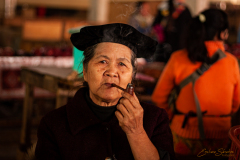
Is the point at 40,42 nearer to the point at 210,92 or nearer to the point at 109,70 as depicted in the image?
the point at 210,92

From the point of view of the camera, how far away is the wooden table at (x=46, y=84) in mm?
2979

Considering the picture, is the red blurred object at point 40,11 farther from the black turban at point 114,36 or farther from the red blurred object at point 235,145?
the red blurred object at point 235,145

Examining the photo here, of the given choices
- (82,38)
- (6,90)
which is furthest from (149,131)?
(6,90)

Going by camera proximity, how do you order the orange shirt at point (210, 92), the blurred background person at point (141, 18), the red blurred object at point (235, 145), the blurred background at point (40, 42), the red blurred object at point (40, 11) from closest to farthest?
the red blurred object at point (235, 145) → the orange shirt at point (210, 92) → the blurred background at point (40, 42) → the blurred background person at point (141, 18) → the red blurred object at point (40, 11)

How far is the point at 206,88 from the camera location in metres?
2.89

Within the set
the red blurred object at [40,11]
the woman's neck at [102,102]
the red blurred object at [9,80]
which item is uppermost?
the woman's neck at [102,102]

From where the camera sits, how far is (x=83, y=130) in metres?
1.81

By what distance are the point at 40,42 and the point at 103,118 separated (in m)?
8.02

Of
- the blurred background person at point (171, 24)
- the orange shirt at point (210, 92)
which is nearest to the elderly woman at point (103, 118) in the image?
the orange shirt at point (210, 92)

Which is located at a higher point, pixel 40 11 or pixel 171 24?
pixel 171 24

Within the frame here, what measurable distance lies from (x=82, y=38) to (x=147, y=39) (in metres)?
0.36

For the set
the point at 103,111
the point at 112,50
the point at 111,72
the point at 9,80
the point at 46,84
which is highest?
the point at 112,50

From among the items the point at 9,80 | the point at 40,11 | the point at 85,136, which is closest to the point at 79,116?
the point at 85,136

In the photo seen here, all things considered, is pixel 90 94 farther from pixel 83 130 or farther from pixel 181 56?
pixel 181 56
